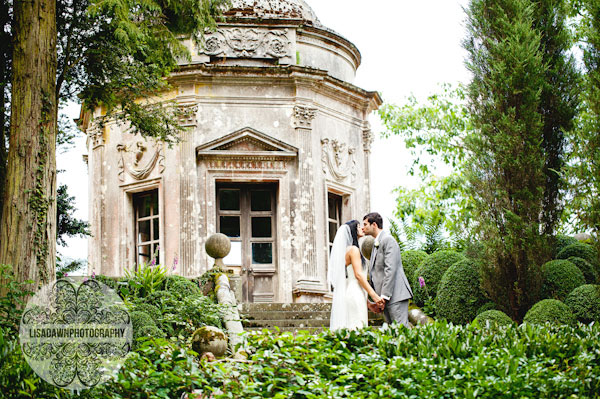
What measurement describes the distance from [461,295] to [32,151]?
23.5 feet

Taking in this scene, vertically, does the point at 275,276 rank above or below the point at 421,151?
below

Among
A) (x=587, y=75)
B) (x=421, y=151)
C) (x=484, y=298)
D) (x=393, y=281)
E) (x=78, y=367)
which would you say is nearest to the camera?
(x=78, y=367)

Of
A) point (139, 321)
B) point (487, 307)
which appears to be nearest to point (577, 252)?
point (487, 307)

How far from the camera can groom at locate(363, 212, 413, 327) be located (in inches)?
390

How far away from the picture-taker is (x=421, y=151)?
92.9 ft

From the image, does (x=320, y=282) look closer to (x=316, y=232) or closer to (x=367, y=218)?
(x=316, y=232)

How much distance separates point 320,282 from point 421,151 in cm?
1235

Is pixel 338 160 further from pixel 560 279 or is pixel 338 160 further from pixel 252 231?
pixel 560 279

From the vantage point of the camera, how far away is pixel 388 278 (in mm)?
9922

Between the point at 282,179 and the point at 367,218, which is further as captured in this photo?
the point at 282,179

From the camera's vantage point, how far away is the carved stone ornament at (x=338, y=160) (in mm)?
18016

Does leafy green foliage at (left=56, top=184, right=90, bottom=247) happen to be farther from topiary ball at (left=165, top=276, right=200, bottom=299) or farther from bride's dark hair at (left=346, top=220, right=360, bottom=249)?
bride's dark hair at (left=346, top=220, right=360, bottom=249)

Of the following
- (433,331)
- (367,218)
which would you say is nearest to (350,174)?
(367,218)

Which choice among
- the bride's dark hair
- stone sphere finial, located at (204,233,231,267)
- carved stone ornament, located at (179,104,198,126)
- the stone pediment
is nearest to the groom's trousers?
the bride's dark hair
